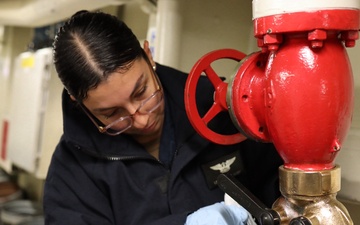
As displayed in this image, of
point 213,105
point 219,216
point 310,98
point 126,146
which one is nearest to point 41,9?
point 126,146

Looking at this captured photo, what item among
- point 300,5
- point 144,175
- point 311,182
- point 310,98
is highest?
point 300,5

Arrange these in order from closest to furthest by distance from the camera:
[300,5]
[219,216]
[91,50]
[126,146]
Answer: [300,5] → [219,216] → [91,50] → [126,146]

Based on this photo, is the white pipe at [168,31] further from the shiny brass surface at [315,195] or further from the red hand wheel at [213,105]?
the shiny brass surface at [315,195]

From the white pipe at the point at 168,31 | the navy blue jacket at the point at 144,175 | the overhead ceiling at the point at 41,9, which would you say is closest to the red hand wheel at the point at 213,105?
the navy blue jacket at the point at 144,175

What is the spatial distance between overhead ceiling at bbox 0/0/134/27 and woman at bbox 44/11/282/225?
0.68 meters

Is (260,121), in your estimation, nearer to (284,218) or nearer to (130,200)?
(284,218)

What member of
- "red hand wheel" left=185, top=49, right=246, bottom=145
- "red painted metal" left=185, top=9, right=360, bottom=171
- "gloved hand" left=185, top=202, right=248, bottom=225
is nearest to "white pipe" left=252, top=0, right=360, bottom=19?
"red painted metal" left=185, top=9, right=360, bottom=171

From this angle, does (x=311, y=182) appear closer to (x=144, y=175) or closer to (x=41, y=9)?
(x=144, y=175)

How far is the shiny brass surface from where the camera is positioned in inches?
23.7

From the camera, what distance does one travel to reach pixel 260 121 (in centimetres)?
69

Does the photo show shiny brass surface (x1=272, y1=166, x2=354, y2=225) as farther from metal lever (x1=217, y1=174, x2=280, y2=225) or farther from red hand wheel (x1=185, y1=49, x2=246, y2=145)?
red hand wheel (x1=185, y1=49, x2=246, y2=145)

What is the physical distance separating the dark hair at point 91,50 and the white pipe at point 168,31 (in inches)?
13.7

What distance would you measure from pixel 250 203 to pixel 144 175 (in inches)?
15.0

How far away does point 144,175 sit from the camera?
38.7 inches
